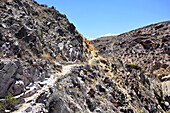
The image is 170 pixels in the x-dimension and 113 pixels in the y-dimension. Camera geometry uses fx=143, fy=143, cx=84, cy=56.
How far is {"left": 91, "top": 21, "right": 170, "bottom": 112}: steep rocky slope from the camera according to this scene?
135 feet

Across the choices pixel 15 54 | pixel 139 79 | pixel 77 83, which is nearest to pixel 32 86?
pixel 15 54

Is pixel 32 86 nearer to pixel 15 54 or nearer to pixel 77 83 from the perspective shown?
pixel 15 54

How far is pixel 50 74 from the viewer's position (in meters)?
12.4

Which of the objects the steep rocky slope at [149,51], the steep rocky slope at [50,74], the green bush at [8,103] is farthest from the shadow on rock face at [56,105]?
the steep rocky slope at [149,51]

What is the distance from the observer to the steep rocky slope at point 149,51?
41250 mm

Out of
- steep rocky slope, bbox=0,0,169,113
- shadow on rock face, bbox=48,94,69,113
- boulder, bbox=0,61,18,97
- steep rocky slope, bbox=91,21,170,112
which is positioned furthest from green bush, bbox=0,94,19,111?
steep rocky slope, bbox=91,21,170,112

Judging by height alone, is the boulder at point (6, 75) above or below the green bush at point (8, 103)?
above

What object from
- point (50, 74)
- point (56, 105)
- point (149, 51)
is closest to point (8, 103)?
point (56, 105)

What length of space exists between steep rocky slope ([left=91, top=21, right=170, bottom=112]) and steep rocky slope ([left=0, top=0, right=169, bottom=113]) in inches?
683

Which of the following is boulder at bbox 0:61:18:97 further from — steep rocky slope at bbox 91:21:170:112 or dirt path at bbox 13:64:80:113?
steep rocky slope at bbox 91:21:170:112

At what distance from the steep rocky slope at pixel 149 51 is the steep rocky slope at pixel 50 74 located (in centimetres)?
1735

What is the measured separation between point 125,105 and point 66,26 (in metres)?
16.4

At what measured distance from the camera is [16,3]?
1673 cm

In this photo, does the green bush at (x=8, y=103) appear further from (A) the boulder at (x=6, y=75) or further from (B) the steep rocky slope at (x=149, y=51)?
(B) the steep rocky slope at (x=149, y=51)
